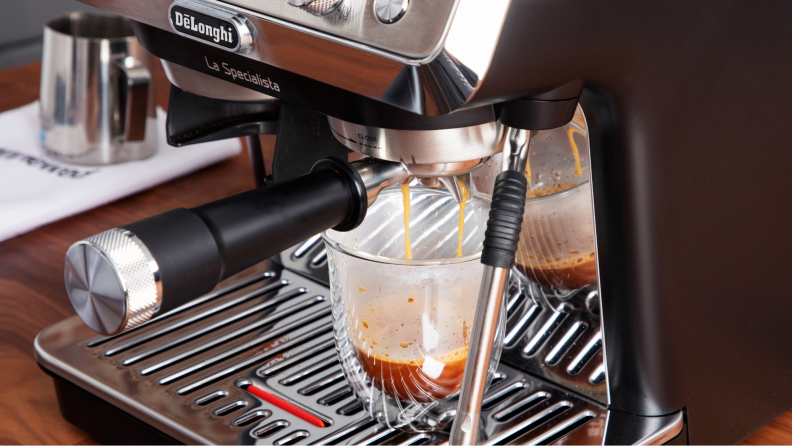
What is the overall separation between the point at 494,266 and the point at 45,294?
0.36m

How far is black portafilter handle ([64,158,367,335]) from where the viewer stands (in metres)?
0.26

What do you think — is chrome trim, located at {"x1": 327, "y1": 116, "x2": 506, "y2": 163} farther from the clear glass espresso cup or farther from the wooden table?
the wooden table

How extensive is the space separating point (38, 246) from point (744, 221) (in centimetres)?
46

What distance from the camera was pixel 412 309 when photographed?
0.36m

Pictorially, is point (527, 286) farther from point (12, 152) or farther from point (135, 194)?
point (12, 152)

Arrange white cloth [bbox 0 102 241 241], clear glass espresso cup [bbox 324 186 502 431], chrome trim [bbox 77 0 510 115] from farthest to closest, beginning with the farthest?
white cloth [bbox 0 102 241 241]
clear glass espresso cup [bbox 324 186 502 431]
chrome trim [bbox 77 0 510 115]

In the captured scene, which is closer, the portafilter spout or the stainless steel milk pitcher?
the portafilter spout

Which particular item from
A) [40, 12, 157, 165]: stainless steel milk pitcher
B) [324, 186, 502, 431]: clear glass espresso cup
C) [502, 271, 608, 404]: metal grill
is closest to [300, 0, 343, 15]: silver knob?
[324, 186, 502, 431]: clear glass espresso cup

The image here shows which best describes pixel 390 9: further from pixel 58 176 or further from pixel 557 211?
pixel 58 176

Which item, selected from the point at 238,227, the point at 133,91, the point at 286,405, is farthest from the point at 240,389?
the point at 133,91

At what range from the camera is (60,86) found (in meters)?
0.64

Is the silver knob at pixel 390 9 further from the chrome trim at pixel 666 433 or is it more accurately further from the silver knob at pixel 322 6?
the chrome trim at pixel 666 433

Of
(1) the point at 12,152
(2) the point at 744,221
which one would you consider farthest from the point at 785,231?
(1) the point at 12,152

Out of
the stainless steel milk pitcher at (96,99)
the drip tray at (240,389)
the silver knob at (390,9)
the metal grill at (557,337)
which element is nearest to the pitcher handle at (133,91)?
the stainless steel milk pitcher at (96,99)
